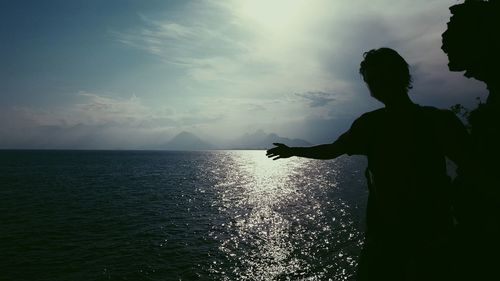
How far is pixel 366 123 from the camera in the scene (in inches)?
143

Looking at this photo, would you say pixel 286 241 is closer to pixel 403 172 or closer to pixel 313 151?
pixel 313 151

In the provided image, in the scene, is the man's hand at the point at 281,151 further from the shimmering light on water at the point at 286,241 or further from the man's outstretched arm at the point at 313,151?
the shimmering light on water at the point at 286,241

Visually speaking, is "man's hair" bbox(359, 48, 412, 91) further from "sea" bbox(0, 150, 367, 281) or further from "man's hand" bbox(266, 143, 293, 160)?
"sea" bbox(0, 150, 367, 281)

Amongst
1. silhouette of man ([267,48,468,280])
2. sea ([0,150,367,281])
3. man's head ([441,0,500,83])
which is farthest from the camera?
sea ([0,150,367,281])

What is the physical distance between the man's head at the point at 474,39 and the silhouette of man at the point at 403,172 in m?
4.74

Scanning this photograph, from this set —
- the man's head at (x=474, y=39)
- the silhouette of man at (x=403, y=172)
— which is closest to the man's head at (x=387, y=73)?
the silhouette of man at (x=403, y=172)

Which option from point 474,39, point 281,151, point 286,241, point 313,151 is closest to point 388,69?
point 313,151

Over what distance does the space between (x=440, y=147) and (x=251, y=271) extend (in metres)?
22.1

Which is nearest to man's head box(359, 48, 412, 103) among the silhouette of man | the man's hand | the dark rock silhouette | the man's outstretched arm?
the silhouette of man

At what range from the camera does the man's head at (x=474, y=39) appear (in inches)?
265

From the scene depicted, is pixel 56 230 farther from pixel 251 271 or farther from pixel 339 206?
pixel 339 206

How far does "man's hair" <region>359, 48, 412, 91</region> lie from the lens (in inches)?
134

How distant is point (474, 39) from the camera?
7121 mm

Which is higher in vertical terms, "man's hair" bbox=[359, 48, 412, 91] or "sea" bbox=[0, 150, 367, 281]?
"man's hair" bbox=[359, 48, 412, 91]
